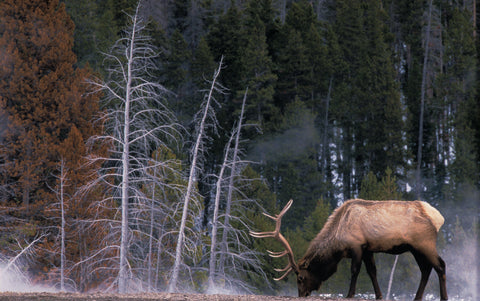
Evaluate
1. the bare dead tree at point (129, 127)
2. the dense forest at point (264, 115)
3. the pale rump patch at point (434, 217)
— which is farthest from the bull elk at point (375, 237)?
the dense forest at point (264, 115)

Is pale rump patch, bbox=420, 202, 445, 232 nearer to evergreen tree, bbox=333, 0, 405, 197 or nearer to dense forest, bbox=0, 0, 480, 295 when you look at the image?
dense forest, bbox=0, 0, 480, 295

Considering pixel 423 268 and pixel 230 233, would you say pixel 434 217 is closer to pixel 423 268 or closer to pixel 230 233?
pixel 423 268

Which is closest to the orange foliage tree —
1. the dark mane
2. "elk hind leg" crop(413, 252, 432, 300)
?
the dark mane

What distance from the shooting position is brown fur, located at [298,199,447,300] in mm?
11117

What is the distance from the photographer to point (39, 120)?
24.3 m

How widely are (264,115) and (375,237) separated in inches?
1544

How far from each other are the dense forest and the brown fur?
928 centimetres

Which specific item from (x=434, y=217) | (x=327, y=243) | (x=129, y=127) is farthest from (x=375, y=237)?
(x=129, y=127)

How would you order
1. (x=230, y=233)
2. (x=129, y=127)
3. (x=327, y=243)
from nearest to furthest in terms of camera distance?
(x=327, y=243) → (x=129, y=127) → (x=230, y=233)

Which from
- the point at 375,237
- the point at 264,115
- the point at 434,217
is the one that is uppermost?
the point at 264,115

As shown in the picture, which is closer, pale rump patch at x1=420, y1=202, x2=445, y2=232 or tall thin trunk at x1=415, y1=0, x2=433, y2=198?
pale rump patch at x1=420, y1=202, x2=445, y2=232

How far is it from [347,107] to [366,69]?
12.1 feet

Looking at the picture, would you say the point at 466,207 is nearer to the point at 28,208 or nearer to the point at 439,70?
the point at 439,70

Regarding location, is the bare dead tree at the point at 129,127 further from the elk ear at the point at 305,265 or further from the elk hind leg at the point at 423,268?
the elk hind leg at the point at 423,268
